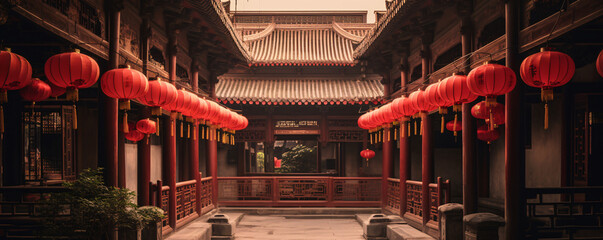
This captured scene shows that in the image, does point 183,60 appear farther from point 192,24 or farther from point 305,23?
point 305,23

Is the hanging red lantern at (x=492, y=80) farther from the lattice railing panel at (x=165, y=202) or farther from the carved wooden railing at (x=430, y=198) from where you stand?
the lattice railing panel at (x=165, y=202)

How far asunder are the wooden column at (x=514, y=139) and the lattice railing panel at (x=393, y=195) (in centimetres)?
595

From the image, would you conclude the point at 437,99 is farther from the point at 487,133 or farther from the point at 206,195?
the point at 206,195

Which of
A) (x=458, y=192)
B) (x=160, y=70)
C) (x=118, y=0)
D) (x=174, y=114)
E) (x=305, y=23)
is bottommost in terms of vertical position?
(x=458, y=192)

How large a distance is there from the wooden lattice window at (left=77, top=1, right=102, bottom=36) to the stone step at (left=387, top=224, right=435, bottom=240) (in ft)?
20.3

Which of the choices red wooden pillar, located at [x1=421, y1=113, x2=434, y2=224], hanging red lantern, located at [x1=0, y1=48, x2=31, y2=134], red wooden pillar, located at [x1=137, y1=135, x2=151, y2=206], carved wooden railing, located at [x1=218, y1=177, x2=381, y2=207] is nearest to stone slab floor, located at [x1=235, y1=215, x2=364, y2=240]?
carved wooden railing, located at [x1=218, y1=177, x2=381, y2=207]

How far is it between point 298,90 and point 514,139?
10.2 meters

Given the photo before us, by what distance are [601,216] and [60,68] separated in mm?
6980

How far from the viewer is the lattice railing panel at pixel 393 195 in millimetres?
12680

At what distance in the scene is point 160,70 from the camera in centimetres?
945

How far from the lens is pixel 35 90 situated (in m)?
7.33

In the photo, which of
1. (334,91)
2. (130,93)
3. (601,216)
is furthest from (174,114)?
(334,91)

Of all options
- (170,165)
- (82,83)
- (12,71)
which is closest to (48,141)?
(170,165)

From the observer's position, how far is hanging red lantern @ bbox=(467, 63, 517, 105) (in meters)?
6.10
